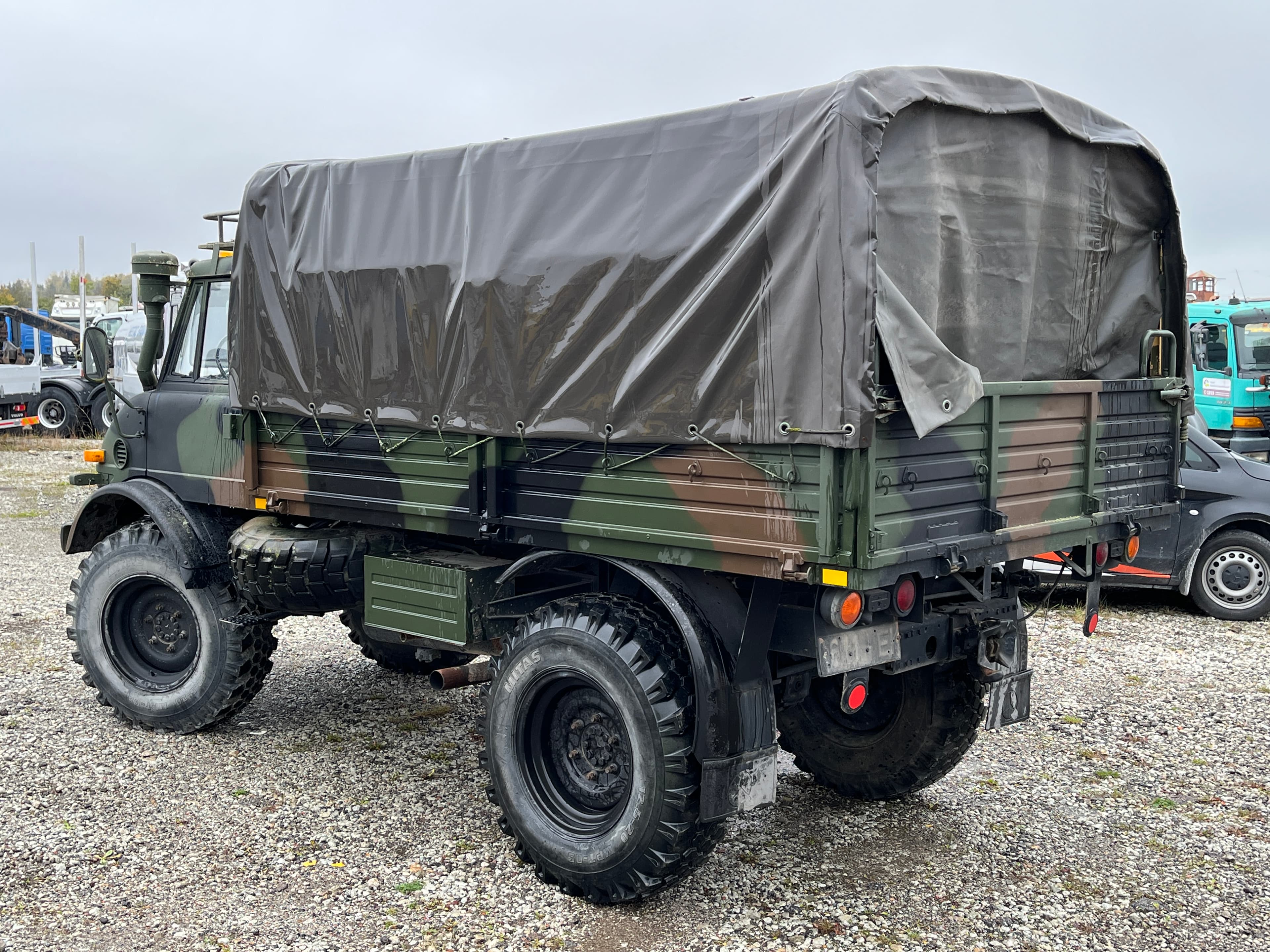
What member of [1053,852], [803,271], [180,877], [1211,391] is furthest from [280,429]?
[1211,391]

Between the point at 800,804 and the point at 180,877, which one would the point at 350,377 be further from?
the point at 800,804

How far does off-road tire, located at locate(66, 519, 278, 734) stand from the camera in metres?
6.05

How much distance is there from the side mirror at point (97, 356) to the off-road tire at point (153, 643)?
33.2 inches

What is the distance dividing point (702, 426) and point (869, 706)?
199cm

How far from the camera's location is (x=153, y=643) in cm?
645

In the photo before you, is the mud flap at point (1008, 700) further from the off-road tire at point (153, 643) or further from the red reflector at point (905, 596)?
the off-road tire at point (153, 643)

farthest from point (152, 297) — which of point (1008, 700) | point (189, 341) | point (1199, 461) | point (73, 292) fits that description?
point (73, 292)

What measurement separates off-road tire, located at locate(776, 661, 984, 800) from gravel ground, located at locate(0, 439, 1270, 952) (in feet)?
0.46

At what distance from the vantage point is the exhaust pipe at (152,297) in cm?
608

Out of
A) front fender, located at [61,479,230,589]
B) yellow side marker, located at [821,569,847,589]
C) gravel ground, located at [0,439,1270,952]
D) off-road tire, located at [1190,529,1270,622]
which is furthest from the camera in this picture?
off-road tire, located at [1190,529,1270,622]

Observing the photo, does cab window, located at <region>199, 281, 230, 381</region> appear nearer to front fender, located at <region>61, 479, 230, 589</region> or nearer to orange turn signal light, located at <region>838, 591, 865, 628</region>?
front fender, located at <region>61, 479, 230, 589</region>

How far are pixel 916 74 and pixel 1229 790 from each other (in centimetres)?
387

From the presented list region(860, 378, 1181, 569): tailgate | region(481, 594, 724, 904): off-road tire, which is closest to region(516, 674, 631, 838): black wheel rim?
region(481, 594, 724, 904): off-road tire

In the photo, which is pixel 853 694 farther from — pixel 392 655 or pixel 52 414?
pixel 52 414
